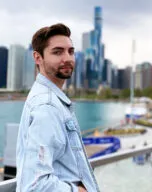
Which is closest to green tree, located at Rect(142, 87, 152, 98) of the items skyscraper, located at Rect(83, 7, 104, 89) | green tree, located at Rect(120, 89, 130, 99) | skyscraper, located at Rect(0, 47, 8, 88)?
green tree, located at Rect(120, 89, 130, 99)

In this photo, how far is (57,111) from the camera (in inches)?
24.7

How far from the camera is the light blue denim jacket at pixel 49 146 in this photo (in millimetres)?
580

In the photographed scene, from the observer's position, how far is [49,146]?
59 centimetres

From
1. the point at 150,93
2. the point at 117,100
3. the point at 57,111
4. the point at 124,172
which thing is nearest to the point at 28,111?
the point at 57,111

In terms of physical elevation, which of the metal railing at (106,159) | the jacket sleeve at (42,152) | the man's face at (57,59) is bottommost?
the metal railing at (106,159)

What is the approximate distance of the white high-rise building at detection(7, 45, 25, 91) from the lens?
10.3m

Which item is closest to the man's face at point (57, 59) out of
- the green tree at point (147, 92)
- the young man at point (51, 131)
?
the young man at point (51, 131)

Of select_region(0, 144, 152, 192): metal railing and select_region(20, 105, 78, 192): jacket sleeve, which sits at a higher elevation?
select_region(20, 105, 78, 192): jacket sleeve

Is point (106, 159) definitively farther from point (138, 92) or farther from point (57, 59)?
point (138, 92)

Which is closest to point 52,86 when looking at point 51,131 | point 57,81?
point 57,81

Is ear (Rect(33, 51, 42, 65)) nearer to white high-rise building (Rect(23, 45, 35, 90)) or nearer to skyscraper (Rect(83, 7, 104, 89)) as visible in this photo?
white high-rise building (Rect(23, 45, 35, 90))

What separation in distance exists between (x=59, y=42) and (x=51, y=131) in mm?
217

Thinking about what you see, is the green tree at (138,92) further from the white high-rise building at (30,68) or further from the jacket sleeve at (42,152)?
the jacket sleeve at (42,152)

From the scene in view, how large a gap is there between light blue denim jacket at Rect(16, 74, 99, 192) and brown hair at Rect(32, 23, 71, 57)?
7cm
